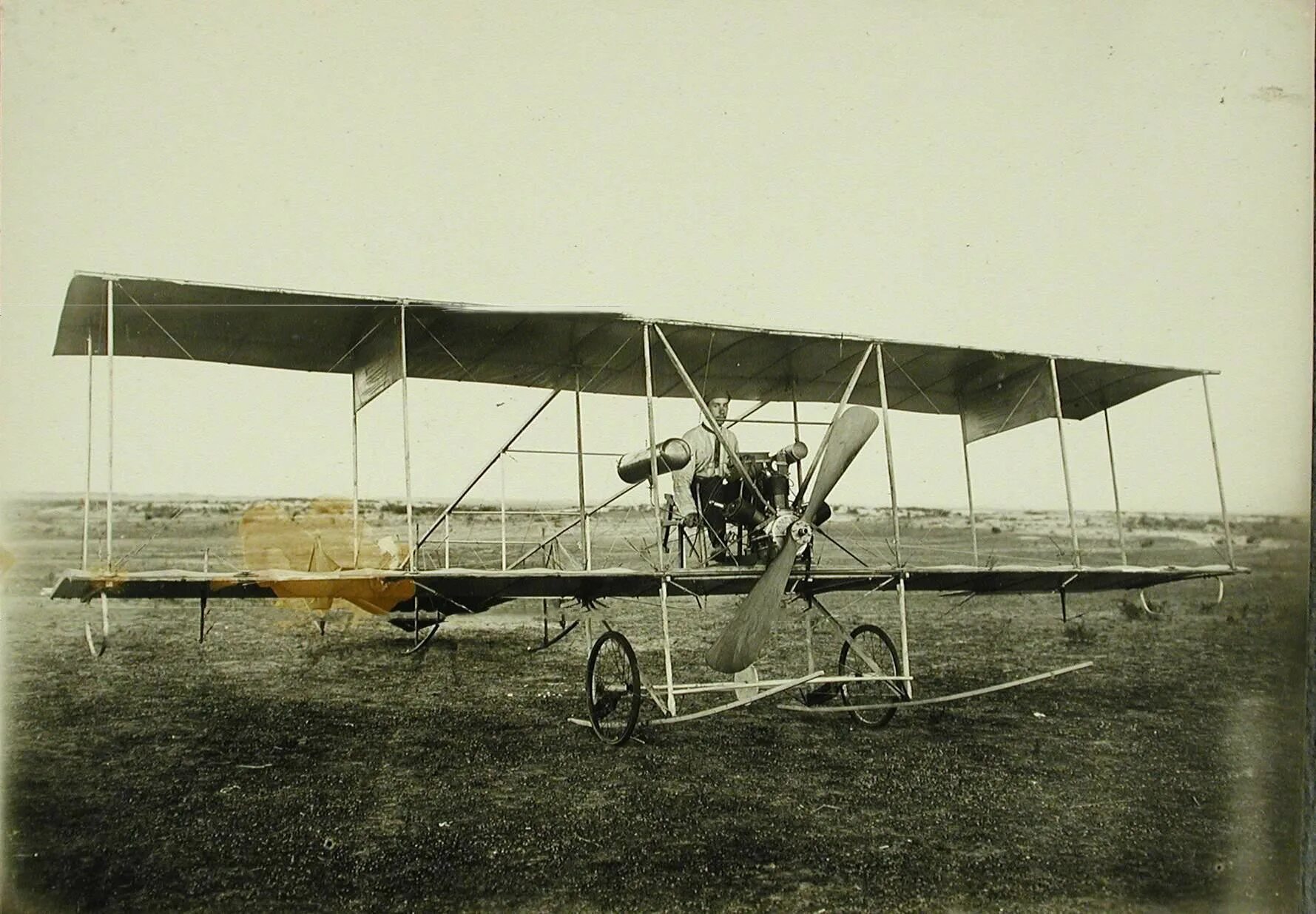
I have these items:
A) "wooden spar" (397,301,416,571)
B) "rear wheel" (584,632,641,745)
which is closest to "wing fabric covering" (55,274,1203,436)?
"wooden spar" (397,301,416,571)

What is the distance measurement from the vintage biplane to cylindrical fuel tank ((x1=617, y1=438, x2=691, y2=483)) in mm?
17

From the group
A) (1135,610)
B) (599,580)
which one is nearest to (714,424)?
(599,580)

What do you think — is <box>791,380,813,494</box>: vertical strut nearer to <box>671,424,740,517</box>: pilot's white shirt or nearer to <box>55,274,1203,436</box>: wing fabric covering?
<box>55,274,1203,436</box>: wing fabric covering

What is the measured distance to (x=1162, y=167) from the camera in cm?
540

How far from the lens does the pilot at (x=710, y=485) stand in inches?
237

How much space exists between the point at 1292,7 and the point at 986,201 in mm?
2010

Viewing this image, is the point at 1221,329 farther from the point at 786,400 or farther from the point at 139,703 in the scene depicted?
the point at 139,703

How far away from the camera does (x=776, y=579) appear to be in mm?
5160

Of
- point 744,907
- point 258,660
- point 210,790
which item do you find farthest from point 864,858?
point 258,660

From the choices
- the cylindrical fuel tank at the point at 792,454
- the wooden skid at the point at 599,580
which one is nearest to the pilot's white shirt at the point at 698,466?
the cylindrical fuel tank at the point at 792,454

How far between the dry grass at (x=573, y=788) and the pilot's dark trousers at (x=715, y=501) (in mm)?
1635

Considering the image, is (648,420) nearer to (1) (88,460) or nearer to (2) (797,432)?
(2) (797,432)

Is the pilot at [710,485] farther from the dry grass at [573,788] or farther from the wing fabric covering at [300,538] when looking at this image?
the wing fabric covering at [300,538]

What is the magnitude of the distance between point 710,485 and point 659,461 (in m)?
0.49
